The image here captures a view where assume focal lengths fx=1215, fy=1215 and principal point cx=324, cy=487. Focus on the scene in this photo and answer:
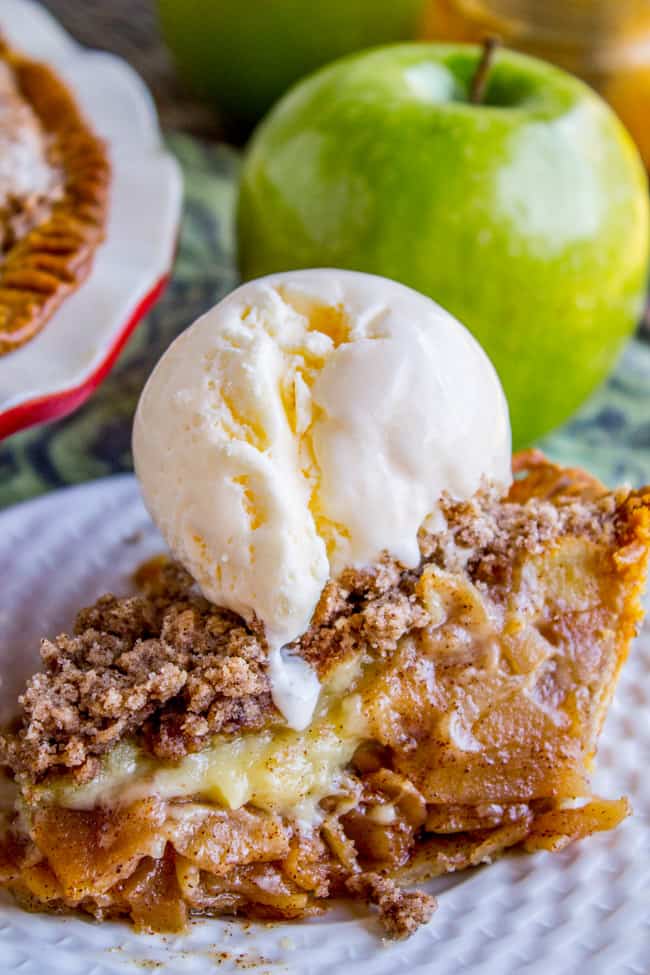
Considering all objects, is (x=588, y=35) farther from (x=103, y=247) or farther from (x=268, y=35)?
(x=103, y=247)

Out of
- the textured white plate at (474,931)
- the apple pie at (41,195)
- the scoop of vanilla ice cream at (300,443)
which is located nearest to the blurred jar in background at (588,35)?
the apple pie at (41,195)

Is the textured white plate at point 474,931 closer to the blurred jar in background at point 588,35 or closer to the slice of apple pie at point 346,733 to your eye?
the slice of apple pie at point 346,733

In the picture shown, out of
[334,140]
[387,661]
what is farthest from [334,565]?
[334,140]

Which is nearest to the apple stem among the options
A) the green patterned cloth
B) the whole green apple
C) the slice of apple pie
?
the whole green apple

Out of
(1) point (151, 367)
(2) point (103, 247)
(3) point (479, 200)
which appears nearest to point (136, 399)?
(1) point (151, 367)

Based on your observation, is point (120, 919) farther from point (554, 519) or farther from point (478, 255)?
point (478, 255)

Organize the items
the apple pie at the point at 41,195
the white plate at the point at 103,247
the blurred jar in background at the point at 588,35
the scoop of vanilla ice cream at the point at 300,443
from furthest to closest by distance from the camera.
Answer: the blurred jar in background at the point at 588,35, the apple pie at the point at 41,195, the white plate at the point at 103,247, the scoop of vanilla ice cream at the point at 300,443

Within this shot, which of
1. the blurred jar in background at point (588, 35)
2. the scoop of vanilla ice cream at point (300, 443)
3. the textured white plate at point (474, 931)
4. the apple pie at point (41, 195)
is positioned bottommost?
the textured white plate at point (474, 931)
